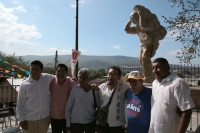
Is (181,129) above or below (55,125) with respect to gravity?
above

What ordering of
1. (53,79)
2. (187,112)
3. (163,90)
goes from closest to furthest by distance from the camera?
(187,112) → (163,90) → (53,79)

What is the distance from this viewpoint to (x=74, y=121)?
2826 mm

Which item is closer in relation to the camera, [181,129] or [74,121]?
[181,129]

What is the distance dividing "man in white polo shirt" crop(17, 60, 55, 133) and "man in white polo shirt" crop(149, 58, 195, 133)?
1.82 m

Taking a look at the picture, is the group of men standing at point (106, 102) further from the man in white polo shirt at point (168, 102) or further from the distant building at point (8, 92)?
the distant building at point (8, 92)

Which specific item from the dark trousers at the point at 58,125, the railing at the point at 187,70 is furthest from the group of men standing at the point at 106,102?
the railing at the point at 187,70

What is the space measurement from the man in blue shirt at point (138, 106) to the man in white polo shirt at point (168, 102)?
6.6 inches

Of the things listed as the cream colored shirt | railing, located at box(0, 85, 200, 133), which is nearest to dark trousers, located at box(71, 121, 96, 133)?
the cream colored shirt

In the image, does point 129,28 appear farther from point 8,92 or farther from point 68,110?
point 8,92

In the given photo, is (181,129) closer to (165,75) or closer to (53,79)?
(165,75)

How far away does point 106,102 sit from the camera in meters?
2.74

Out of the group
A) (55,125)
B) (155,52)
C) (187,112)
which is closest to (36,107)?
(55,125)

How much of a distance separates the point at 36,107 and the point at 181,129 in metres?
2.25

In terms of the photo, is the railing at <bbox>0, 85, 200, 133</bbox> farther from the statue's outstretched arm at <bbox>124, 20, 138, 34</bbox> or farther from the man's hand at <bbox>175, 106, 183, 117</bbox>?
the statue's outstretched arm at <bbox>124, 20, 138, 34</bbox>
